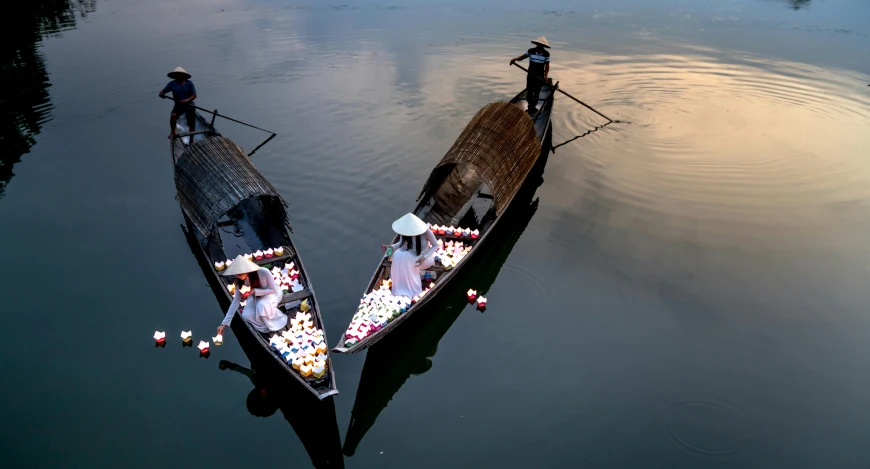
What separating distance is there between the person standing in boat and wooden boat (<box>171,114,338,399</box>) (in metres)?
6.58

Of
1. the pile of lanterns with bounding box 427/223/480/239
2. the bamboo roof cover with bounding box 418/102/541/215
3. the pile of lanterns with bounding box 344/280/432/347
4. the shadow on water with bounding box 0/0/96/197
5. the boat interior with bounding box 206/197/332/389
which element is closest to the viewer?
the pile of lanterns with bounding box 344/280/432/347

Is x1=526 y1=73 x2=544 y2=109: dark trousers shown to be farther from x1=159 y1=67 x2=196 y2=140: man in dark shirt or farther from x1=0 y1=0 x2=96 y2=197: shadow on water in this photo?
x1=0 y1=0 x2=96 y2=197: shadow on water

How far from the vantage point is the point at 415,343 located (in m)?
7.59

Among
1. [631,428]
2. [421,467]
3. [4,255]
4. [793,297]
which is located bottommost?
[4,255]

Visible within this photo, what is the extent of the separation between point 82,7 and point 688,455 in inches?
1151

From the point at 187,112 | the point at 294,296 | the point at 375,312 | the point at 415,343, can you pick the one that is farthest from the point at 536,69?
the point at 294,296

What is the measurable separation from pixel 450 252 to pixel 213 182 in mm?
3663

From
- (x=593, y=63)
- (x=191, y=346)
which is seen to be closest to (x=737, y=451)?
(x=191, y=346)

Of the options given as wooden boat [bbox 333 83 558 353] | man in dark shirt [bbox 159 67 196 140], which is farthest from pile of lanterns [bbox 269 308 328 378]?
man in dark shirt [bbox 159 67 196 140]

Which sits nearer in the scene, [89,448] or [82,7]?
[89,448]

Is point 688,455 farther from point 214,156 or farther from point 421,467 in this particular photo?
point 214,156

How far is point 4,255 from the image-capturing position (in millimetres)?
9227

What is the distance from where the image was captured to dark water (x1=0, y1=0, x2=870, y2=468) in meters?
6.27

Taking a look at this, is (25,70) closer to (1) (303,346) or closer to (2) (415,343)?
(1) (303,346)
